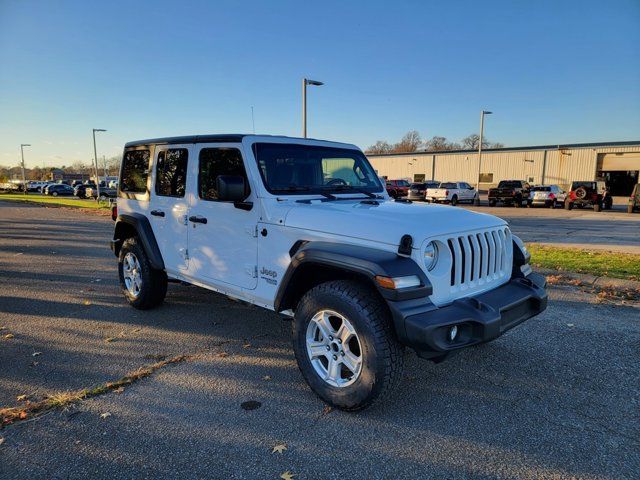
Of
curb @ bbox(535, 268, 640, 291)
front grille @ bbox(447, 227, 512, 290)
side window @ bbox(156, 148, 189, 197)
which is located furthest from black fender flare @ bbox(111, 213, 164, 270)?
curb @ bbox(535, 268, 640, 291)

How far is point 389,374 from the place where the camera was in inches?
118

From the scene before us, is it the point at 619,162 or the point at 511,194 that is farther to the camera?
the point at 619,162

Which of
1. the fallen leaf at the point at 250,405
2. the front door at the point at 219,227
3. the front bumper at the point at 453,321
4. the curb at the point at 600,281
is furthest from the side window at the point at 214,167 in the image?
the curb at the point at 600,281

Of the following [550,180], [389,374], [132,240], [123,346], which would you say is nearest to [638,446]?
[389,374]

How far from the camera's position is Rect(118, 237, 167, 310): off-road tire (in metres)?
5.32

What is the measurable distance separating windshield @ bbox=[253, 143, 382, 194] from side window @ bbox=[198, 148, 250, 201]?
8.1 inches

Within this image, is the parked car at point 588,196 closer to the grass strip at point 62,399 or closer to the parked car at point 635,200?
the parked car at point 635,200

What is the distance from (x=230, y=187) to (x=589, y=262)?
7711 mm

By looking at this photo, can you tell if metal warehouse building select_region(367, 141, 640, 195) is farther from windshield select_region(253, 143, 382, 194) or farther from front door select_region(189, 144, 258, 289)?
front door select_region(189, 144, 258, 289)

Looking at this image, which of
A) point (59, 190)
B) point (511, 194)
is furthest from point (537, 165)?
point (59, 190)

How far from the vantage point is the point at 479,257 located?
11.3 feet

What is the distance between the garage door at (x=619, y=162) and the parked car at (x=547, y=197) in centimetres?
1494

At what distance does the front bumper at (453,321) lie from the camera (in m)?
2.78

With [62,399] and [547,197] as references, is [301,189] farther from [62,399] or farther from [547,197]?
[547,197]
